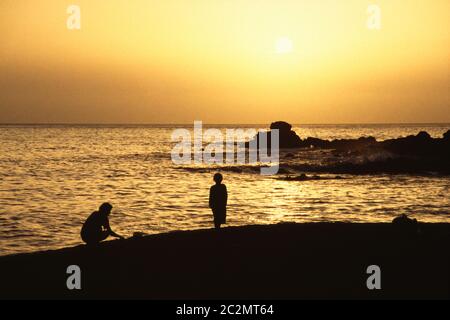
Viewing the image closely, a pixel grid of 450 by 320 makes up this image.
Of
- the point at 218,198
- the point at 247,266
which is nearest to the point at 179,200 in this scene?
the point at 218,198

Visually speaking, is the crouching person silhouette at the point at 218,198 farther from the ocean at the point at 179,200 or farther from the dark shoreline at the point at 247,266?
the ocean at the point at 179,200

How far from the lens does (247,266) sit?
12648mm

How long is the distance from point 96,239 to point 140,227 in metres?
9.26

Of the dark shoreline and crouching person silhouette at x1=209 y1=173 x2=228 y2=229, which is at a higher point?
crouching person silhouette at x1=209 y1=173 x2=228 y2=229

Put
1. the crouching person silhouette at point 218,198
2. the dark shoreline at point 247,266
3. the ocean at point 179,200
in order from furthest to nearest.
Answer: the ocean at point 179,200 → the crouching person silhouette at point 218,198 → the dark shoreline at point 247,266

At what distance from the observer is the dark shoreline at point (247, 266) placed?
445 inches

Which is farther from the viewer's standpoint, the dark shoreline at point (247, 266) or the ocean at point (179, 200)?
the ocean at point (179, 200)

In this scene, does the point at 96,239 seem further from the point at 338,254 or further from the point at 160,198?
the point at 160,198

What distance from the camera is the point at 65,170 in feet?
177

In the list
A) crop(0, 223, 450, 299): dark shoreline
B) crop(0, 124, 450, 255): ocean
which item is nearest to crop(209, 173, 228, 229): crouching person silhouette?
crop(0, 223, 450, 299): dark shoreline

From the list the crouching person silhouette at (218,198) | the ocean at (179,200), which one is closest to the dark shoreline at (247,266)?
the crouching person silhouette at (218,198)

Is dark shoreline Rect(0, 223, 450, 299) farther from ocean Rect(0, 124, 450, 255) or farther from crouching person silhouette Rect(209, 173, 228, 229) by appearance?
ocean Rect(0, 124, 450, 255)

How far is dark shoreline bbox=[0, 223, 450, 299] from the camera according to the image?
1130 centimetres
